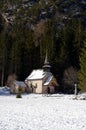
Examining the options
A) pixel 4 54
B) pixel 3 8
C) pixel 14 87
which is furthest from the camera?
pixel 3 8

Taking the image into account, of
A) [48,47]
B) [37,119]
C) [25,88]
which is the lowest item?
[25,88]

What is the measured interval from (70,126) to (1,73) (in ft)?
255

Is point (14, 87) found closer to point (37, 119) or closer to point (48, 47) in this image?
point (48, 47)

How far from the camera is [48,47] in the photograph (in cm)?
9612

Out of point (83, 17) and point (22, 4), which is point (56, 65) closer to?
point (83, 17)

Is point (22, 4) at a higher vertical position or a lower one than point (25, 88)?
higher

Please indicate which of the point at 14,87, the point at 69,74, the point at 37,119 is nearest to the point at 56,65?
the point at 69,74

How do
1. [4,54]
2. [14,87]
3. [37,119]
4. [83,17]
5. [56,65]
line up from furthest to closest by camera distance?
[83,17]
[4,54]
[56,65]
[14,87]
[37,119]

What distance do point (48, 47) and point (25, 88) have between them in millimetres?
15389

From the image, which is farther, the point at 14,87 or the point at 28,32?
the point at 28,32

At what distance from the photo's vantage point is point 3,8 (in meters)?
157

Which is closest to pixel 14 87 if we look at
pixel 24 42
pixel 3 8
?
pixel 24 42

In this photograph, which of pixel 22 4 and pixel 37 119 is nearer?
pixel 37 119

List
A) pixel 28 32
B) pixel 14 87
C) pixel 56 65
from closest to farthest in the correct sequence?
pixel 14 87 → pixel 56 65 → pixel 28 32
